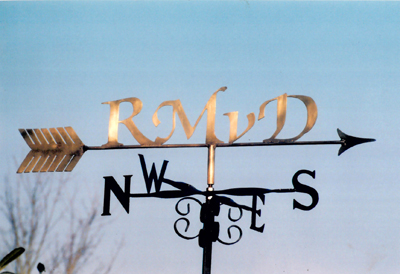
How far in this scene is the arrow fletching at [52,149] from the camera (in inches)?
144

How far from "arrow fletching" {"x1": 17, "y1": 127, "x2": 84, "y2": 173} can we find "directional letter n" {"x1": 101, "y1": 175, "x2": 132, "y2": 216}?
0.28 metres

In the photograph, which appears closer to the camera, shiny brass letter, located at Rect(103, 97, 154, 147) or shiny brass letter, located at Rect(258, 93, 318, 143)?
shiny brass letter, located at Rect(258, 93, 318, 143)

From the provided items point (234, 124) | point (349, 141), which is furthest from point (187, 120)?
point (349, 141)

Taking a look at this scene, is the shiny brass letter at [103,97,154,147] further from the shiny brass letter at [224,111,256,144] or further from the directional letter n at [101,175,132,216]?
the shiny brass letter at [224,111,256,144]

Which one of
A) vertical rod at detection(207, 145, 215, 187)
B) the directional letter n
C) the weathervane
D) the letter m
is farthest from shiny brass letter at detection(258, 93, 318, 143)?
the directional letter n

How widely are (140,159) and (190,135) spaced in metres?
0.32

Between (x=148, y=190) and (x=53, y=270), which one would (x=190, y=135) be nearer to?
(x=148, y=190)

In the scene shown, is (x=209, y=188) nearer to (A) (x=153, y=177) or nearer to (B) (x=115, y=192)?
(A) (x=153, y=177)

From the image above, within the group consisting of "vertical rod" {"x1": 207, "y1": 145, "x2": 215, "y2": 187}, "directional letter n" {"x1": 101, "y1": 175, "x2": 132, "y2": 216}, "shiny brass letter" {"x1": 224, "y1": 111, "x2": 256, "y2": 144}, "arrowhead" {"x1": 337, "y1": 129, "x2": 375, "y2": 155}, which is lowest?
"directional letter n" {"x1": 101, "y1": 175, "x2": 132, "y2": 216}

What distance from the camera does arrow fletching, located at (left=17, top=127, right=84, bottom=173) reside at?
12.0 feet

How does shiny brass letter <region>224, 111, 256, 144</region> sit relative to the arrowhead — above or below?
above

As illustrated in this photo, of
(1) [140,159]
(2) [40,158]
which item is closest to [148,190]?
(1) [140,159]

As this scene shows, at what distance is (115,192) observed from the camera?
3514mm

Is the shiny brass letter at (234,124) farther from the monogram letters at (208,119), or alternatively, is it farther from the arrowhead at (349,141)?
the arrowhead at (349,141)
